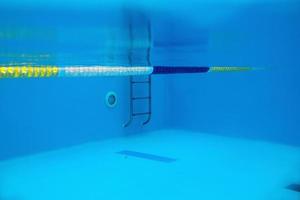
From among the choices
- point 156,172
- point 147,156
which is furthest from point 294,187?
point 147,156

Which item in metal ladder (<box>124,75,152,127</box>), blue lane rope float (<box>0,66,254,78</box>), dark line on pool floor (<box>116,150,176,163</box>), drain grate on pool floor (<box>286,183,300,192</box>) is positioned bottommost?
dark line on pool floor (<box>116,150,176,163</box>)

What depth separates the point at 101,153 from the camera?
16.9 feet

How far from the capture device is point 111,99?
6.18 meters

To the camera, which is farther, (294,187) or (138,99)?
(138,99)

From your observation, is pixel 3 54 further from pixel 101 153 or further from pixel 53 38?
pixel 101 153

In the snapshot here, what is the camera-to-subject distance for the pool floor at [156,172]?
3408mm

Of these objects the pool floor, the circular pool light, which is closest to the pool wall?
the pool floor

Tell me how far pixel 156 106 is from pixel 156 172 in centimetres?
309

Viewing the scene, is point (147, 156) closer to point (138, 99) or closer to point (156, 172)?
point (156, 172)

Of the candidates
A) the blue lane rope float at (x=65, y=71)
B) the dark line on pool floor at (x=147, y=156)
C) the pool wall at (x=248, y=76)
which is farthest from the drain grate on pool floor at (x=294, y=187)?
the pool wall at (x=248, y=76)

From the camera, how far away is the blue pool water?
12.6 ft

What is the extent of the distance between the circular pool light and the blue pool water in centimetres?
7

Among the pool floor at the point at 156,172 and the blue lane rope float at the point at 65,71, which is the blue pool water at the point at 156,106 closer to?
the pool floor at the point at 156,172

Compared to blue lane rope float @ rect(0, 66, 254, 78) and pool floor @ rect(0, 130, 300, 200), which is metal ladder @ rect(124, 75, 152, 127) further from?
blue lane rope float @ rect(0, 66, 254, 78)
